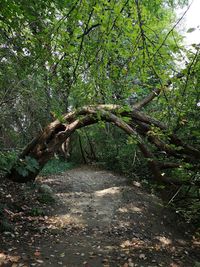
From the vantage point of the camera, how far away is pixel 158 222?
6992mm

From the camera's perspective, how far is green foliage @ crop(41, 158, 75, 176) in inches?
468

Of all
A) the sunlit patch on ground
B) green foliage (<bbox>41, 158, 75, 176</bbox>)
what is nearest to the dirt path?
the sunlit patch on ground

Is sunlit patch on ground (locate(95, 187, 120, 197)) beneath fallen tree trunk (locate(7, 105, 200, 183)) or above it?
beneath

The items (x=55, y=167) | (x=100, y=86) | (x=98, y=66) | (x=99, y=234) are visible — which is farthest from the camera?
(x=55, y=167)

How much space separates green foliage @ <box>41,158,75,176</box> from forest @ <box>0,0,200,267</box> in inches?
8.6

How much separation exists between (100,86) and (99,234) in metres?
3.25

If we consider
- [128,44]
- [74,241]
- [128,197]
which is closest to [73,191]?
[128,197]

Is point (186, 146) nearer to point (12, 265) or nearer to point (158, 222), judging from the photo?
point (158, 222)

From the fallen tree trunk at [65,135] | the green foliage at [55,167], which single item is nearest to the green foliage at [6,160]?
the fallen tree trunk at [65,135]

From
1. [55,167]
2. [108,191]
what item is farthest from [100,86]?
[55,167]

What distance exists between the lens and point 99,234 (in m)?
5.64

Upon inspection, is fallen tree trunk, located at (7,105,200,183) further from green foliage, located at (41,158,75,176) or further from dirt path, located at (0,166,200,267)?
green foliage, located at (41,158,75,176)

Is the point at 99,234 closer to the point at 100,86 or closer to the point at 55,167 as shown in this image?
the point at 100,86

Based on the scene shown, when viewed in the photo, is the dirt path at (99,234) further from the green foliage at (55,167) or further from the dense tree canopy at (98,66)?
the green foliage at (55,167)
